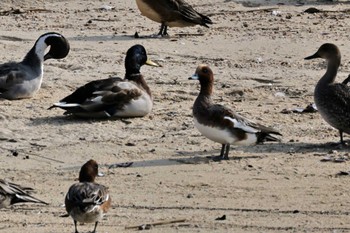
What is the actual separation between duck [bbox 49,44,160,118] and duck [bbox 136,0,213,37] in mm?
5091

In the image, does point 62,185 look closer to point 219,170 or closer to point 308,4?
point 219,170

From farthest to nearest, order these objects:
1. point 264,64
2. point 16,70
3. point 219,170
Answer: point 264,64, point 16,70, point 219,170

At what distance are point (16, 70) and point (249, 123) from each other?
3536mm

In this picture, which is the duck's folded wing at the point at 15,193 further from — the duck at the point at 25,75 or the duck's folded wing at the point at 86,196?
the duck at the point at 25,75

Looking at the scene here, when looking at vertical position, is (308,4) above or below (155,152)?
above

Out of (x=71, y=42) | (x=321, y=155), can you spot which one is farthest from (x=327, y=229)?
(x=71, y=42)

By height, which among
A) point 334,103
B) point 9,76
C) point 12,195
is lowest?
point 12,195

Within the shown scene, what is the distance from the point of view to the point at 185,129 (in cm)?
1448

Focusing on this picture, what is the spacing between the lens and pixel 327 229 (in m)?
10.7

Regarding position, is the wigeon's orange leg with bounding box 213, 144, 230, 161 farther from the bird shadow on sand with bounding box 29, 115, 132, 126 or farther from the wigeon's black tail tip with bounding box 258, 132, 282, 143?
the bird shadow on sand with bounding box 29, 115, 132, 126

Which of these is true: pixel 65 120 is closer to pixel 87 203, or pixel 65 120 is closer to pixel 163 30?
pixel 87 203

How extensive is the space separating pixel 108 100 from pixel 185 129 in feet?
3.32

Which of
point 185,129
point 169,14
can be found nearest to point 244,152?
point 185,129

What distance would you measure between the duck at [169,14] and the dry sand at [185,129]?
Result: 0.24 m
